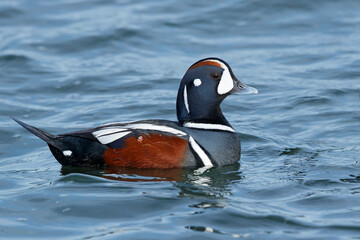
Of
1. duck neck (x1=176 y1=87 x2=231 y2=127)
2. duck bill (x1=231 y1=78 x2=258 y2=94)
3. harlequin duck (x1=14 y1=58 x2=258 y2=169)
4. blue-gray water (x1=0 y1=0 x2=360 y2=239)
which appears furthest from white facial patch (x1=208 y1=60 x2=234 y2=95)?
blue-gray water (x1=0 y1=0 x2=360 y2=239)

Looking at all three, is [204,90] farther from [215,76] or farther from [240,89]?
[240,89]

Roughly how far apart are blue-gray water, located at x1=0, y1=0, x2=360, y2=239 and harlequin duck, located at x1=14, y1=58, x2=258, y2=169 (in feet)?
0.58

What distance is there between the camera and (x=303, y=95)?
1348 cm

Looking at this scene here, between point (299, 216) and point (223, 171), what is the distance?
1880 millimetres

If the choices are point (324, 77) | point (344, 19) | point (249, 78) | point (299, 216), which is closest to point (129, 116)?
point (249, 78)

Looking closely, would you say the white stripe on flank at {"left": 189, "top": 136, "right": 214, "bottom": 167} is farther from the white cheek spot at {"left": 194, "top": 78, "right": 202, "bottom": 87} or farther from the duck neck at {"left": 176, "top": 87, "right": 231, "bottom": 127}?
the white cheek spot at {"left": 194, "top": 78, "right": 202, "bottom": 87}

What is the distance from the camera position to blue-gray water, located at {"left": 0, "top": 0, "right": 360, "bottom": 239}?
7805 millimetres

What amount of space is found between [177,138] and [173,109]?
373cm

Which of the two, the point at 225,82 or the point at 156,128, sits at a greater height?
the point at 225,82

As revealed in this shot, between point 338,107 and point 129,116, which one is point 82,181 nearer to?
point 129,116

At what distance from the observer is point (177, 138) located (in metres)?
9.25

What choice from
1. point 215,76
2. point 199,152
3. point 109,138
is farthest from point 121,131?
point 215,76

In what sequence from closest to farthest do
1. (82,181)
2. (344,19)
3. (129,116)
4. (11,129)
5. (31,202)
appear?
A: (31,202) < (82,181) < (11,129) < (129,116) < (344,19)

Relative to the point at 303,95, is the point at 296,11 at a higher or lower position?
higher
